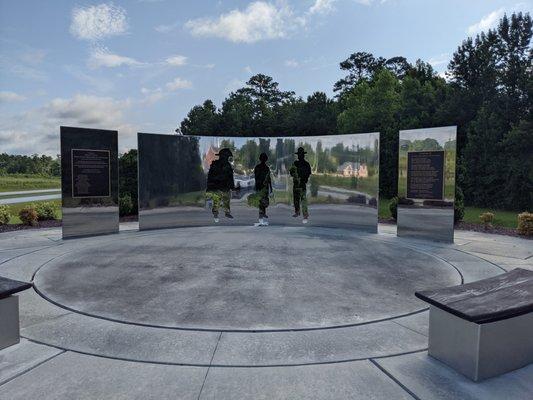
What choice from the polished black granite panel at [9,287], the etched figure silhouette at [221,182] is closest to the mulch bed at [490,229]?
A: the etched figure silhouette at [221,182]

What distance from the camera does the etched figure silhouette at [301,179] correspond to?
53.9 ft

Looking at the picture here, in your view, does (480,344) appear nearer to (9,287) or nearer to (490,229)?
(9,287)

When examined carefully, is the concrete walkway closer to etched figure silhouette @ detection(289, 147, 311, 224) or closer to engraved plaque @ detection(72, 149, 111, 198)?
engraved plaque @ detection(72, 149, 111, 198)

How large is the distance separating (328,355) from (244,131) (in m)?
44.5

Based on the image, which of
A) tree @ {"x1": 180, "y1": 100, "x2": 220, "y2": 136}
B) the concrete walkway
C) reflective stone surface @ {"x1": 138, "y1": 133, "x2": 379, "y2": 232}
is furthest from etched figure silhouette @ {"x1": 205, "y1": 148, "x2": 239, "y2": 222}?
tree @ {"x1": 180, "y1": 100, "x2": 220, "y2": 136}

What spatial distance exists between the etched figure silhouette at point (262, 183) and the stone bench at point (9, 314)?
473 inches

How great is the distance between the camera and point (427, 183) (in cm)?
1330

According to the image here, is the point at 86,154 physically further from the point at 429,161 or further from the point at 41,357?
the point at 429,161

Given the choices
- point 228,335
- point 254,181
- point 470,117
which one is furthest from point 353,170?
point 470,117

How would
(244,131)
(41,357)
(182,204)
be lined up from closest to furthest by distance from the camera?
(41,357)
(182,204)
(244,131)

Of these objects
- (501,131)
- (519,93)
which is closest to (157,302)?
(501,131)

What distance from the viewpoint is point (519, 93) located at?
29.9m

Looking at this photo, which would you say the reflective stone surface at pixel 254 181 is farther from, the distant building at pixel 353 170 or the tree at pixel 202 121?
the tree at pixel 202 121

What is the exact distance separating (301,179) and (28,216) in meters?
11.3
